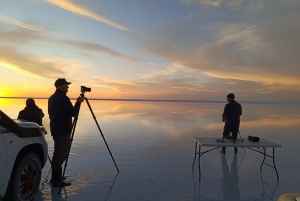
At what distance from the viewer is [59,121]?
546cm

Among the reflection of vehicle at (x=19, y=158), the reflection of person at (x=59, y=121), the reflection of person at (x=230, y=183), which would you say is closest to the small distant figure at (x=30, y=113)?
the reflection of person at (x=59, y=121)

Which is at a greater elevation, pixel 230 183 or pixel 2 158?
pixel 2 158

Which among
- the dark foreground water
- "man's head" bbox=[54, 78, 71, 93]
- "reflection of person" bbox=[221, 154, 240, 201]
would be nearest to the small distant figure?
"man's head" bbox=[54, 78, 71, 93]

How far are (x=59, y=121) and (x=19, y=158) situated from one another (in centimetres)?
144

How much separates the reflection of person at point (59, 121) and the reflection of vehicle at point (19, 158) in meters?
0.52

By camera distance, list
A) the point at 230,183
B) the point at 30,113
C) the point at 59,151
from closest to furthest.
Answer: the point at 59,151 < the point at 230,183 < the point at 30,113

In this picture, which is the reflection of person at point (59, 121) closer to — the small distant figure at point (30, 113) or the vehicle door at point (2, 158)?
the small distant figure at point (30, 113)

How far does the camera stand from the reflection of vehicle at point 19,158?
3617mm

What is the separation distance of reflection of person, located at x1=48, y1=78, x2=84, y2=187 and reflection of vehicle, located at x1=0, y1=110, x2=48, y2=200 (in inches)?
20.7

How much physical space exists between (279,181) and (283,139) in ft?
25.0

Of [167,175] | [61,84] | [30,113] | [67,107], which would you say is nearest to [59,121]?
[67,107]

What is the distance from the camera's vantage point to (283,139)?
12500mm

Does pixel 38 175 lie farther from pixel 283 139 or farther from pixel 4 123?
pixel 283 139

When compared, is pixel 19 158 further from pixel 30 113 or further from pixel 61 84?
pixel 30 113
